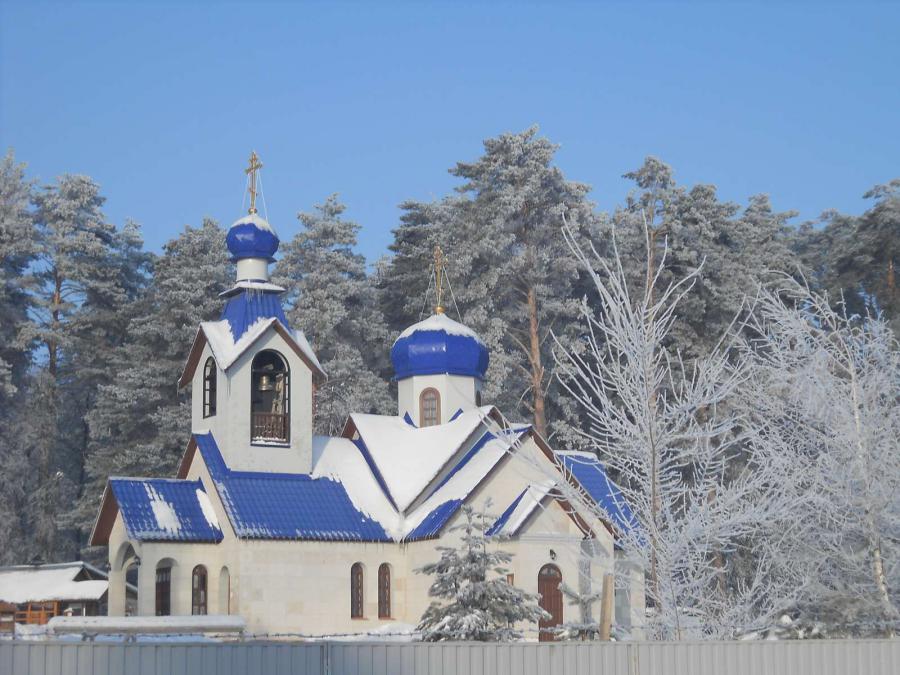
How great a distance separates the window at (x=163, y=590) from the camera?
24.5 metres

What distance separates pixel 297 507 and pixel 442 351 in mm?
5784

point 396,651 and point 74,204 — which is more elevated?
point 74,204

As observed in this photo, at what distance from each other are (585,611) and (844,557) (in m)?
5.97

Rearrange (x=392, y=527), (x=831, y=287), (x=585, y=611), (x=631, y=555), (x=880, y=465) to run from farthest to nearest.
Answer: (x=831, y=287), (x=392, y=527), (x=585, y=611), (x=880, y=465), (x=631, y=555)

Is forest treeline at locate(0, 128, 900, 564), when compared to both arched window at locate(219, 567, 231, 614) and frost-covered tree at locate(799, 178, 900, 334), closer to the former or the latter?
frost-covered tree at locate(799, 178, 900, 334)

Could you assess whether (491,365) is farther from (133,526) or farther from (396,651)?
(396,651)

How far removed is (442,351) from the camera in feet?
96.5

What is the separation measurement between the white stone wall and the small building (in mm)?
7361

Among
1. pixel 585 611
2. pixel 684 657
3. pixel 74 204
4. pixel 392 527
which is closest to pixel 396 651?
pixel 684 657

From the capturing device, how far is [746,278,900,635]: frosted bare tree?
18141mm

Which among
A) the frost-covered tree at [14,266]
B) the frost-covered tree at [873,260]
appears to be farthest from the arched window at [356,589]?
the frost-covered tree at [873,260]

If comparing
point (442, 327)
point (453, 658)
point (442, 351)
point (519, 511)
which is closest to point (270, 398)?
point (442, 351)

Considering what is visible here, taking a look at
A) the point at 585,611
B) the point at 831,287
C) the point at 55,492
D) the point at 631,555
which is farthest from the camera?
the point at 831,287

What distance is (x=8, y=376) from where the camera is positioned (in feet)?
122
